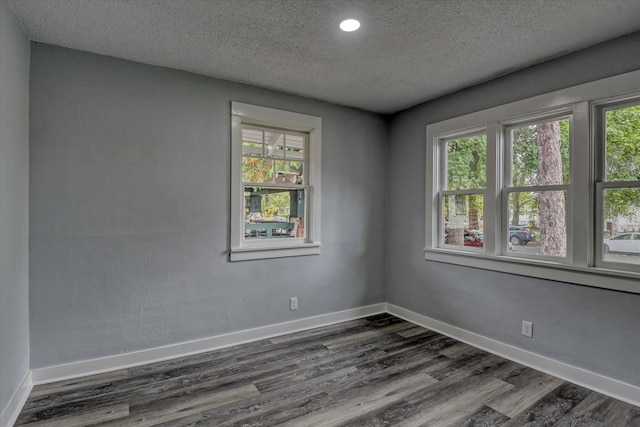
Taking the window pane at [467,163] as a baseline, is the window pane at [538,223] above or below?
below

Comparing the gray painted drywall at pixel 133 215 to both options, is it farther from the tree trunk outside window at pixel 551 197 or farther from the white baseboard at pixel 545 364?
the tree trunk outside window at pixel 551 197

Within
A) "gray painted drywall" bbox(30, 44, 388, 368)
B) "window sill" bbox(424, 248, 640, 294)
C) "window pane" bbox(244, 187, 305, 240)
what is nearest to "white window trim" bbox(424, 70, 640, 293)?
"window sill" bbox(424, 248, 640, 294)

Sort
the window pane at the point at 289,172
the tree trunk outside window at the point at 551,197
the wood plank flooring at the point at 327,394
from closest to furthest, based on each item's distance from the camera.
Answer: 1. the wood plank flooring at the point at 327,394
2. the tree trunk outside window at the point at 551,197
3. the window pane at the point at 289,172

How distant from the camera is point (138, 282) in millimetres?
2771

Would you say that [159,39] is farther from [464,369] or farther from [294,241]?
[464,369]

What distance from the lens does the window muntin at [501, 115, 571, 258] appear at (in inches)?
106

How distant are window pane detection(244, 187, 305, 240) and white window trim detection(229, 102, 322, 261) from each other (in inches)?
2.8

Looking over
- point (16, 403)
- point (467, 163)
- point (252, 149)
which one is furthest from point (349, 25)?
point (16, 403)

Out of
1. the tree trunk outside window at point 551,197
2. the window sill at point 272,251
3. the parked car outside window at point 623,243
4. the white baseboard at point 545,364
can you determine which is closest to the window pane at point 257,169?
the window sill at point 272,251

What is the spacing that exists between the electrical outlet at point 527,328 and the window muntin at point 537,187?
58 cm

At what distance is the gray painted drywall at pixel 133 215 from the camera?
2473mm

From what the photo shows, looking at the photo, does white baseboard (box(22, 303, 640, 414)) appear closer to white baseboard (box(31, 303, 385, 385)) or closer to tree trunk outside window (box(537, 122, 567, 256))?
white baseboard (box(31, 303, 385, 385))

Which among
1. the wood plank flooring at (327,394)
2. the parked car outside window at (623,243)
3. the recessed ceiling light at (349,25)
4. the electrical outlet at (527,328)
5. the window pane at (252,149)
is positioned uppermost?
the recessed ceiling light at (349,25)

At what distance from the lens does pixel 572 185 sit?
2564mm
